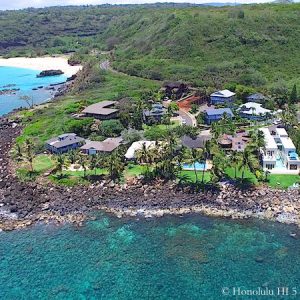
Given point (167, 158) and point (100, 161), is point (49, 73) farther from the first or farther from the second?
point (167, 158)

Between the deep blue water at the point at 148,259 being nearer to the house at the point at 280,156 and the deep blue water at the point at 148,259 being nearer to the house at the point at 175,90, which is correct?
the house at the point at 280,156

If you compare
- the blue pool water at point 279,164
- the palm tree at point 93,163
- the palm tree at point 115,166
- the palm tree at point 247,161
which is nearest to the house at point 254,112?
the blue pool water at point 279,164

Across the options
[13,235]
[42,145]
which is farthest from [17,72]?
[13,235]

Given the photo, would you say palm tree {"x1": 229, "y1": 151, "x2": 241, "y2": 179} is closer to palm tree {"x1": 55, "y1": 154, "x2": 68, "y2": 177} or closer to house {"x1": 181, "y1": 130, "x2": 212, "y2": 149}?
house {"x1": 181, "y1": 130, "x2": 212, "y2": 149}

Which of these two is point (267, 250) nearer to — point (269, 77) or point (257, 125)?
point (257, 125)

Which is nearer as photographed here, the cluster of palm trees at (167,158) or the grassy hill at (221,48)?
the cluster of palm trees at (167,158)

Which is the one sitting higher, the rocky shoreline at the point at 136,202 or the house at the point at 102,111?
the house at the point at 102,111

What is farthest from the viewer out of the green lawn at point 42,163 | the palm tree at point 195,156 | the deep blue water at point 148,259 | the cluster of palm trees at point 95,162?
the green lawn at point 42,163

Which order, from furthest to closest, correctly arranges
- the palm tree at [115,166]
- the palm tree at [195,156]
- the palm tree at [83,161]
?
the palm tree at [83,161] → the palm tree at [115,166] → the palm tree at [195,156]
